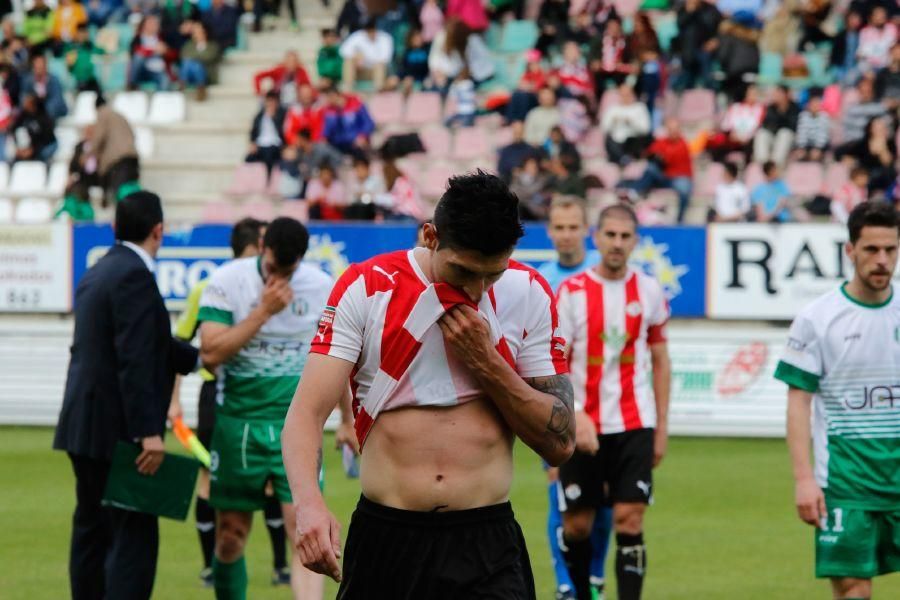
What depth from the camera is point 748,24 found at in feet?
77.8

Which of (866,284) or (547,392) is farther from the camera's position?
(866,284)

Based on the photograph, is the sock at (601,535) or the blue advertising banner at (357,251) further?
the blue advertising banner at (357,251)

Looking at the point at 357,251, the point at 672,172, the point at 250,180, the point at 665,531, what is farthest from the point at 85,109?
the point at 665,531

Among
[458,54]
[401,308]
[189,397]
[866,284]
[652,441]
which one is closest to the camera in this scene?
[401,308]

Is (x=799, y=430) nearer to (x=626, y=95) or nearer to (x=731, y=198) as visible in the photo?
(x=731, y=198)

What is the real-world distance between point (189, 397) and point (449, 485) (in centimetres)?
1322

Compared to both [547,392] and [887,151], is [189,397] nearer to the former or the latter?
[887,151]

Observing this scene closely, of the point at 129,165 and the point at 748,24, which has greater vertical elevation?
the point at 748,24

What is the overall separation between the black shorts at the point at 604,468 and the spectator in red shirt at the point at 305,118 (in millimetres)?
15636

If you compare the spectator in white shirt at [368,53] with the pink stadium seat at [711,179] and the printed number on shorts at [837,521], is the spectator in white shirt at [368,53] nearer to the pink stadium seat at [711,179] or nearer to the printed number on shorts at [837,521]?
the pink stadium seat at [711,179]

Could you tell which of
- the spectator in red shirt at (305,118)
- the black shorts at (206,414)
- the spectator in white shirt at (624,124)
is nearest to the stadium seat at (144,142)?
the spectator in red shirt at (305,118)

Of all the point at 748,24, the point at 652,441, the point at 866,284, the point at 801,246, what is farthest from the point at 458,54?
the point at 866,284

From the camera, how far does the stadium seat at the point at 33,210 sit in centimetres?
2470

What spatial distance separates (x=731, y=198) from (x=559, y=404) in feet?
53.9
